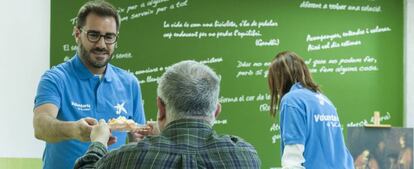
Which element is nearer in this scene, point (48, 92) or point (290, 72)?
point (48, 92)

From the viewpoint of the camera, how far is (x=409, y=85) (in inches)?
200

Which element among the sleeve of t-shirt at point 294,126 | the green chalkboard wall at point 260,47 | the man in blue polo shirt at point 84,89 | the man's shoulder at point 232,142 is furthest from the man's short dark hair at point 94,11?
the green chalkboard wall at point 260,47

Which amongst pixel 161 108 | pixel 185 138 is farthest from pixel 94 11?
pixel 185 138

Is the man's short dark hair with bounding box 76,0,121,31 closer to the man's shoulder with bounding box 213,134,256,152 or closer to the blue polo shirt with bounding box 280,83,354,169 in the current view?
the man's shoulder with bounding box 213,134,256,152

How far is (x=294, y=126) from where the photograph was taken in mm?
3264

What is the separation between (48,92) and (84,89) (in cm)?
15

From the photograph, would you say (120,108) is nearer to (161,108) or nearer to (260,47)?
(161,108)

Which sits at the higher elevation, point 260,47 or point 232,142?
point 260,47

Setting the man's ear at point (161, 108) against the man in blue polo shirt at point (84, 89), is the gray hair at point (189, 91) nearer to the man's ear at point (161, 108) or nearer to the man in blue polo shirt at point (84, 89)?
the man's ear at point (161, 108)

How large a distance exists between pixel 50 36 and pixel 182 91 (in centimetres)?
297

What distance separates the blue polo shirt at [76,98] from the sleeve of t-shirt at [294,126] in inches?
42.0

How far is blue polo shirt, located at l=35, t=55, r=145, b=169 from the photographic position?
228 centimetres

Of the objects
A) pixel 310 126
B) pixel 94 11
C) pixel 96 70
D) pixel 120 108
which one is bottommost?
pixel 310 126

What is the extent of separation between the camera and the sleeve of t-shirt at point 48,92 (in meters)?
2.23
